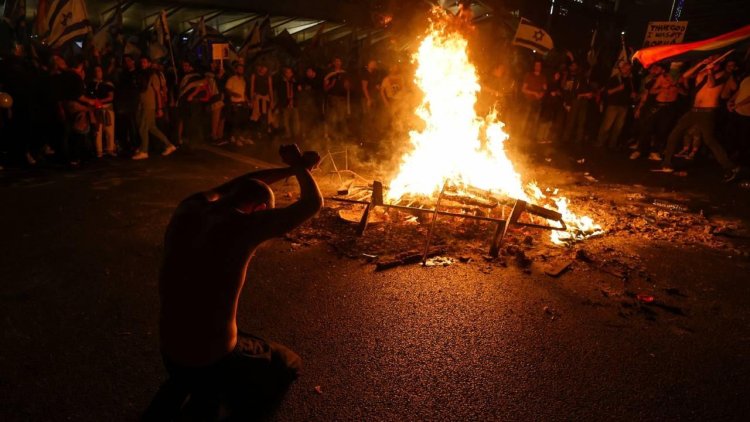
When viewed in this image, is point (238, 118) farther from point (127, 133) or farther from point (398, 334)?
point (398, 334)

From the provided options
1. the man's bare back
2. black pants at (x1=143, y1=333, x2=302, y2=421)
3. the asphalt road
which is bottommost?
the asphalt road

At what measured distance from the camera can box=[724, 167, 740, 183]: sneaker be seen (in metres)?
9.64

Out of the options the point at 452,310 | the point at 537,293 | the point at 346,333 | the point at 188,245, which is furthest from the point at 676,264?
the point at 188,245

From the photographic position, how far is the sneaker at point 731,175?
964cm

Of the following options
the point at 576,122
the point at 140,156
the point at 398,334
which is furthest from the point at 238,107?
the point at 398,334

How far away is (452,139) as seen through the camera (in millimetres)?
8492

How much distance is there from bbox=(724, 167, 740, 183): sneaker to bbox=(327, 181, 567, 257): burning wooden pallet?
19.5 feet

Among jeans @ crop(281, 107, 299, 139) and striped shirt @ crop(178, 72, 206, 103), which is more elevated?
striped shirt @ crop(178, 72, 206, 103)

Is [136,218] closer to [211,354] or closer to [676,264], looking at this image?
[211,354]

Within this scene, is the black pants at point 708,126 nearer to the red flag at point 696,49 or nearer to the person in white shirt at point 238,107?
the red flag at point 696,49

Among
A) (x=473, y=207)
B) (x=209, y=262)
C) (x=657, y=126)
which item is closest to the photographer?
(x=209, y=262)

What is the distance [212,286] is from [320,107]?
12019mm

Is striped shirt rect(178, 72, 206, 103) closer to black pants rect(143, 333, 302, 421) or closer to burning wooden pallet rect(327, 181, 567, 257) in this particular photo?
burning wooden pallet rect(327, 181, 567, 257)

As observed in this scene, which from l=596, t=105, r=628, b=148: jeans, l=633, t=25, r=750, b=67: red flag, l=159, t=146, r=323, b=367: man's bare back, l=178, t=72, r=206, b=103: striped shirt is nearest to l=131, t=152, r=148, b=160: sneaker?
l=178, t=72, r=206, b=103: striped shirt
